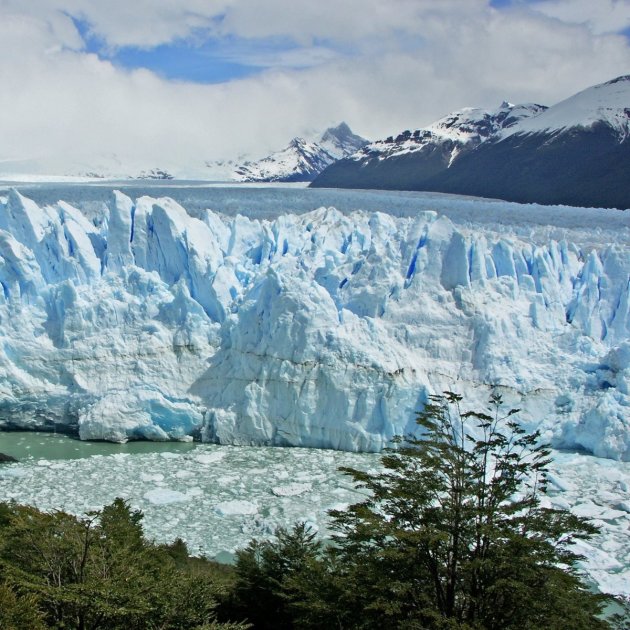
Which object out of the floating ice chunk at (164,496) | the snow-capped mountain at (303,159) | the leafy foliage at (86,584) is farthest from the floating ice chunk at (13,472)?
the snow-capped mountain at (303,159)

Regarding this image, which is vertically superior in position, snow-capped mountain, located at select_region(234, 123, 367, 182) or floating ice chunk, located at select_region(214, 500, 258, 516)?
snow-capped mountain, located at select_region(234, 123, 367, 182)

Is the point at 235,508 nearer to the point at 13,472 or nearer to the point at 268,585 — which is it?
the point at 268,585

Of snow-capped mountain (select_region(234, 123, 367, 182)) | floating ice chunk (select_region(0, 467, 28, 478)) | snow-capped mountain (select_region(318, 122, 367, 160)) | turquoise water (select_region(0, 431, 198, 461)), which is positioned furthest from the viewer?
snow-capped mountain (select_region(318, 122, 367, 160))

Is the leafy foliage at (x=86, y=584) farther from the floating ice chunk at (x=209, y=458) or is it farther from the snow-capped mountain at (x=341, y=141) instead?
the snow-capped mountain at (x=341, y=141)

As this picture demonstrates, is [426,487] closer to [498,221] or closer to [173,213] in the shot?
[173,213]

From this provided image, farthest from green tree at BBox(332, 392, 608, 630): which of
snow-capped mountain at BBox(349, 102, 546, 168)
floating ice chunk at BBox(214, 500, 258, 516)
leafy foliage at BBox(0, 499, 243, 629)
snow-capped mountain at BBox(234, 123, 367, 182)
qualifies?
snow-capped mountain at BBox(234, 123, 367, 182)

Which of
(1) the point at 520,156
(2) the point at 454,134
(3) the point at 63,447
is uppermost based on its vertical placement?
(2) the point at 454,134

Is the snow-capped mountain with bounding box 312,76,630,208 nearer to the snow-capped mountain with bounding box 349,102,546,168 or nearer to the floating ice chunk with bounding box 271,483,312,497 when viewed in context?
the snow-capped mountain with bounding box 349,102,546,168

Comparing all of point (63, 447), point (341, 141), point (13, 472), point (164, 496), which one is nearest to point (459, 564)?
point (164, 496)
